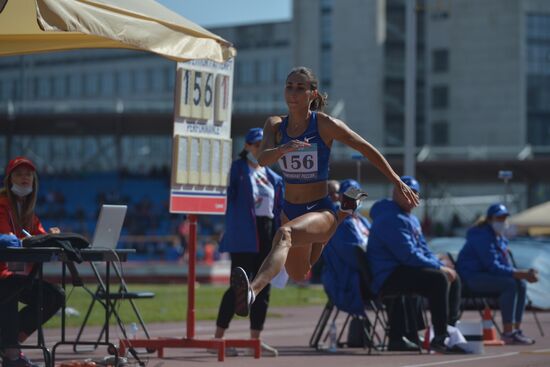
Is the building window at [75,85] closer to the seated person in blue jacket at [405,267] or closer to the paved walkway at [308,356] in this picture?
the paved walkway at [308,356]

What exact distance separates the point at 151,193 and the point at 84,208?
3.47m

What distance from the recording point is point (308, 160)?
9.37m

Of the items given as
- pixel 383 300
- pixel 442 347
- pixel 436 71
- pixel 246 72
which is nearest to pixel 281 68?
pixel 246 72

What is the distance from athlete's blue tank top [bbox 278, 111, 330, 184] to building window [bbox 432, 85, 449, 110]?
77.7m

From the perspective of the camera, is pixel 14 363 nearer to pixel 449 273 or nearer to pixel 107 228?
pixel 107 228

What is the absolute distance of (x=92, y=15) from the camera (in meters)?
9.02

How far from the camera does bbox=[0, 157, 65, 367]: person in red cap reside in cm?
942

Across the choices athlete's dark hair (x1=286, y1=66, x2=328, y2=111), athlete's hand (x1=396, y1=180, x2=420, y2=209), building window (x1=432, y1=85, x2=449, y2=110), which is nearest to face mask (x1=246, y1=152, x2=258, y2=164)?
athlete's dark hair (x1=286, y1=66, x2=328, y2=111)

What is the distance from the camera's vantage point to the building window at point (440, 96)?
283ft

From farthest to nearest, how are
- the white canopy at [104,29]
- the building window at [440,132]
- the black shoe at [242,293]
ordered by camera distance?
the building window at [440,132]
the white canopy at [104,29]
the black shoe at [242,293]

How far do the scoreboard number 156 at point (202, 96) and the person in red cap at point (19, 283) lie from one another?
7.15ft

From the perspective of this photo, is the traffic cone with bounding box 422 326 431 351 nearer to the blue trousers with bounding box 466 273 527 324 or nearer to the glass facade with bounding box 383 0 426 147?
the blue trousers with bounding box 466 273 527 324

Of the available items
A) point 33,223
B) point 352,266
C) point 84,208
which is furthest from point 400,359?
point 84,208

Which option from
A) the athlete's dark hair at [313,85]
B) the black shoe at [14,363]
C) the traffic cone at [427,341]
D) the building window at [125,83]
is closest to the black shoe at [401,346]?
the traffic cone at [427,341]
